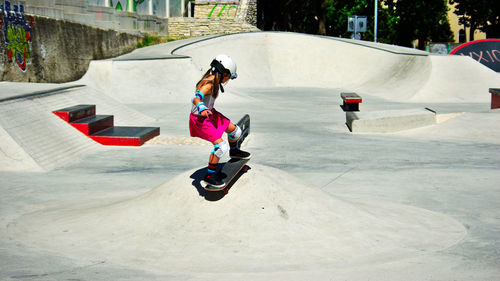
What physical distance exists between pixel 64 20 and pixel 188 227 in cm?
1617

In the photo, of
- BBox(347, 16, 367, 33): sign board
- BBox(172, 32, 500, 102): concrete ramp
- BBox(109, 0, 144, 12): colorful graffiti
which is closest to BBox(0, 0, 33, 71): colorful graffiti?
BBox(172, 32, 500, 102): concrete ramp

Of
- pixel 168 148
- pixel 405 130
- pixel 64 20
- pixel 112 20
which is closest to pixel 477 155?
pixel 405 130

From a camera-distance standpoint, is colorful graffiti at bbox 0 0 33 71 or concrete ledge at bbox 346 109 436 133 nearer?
concrete ledge at bbox 346 109 436 133

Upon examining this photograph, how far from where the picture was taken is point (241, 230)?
5.29 meters

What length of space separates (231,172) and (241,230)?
0.67 metres

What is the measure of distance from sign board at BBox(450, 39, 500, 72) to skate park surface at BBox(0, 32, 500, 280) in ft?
46.5

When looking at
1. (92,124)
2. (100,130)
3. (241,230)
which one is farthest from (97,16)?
(241,230)

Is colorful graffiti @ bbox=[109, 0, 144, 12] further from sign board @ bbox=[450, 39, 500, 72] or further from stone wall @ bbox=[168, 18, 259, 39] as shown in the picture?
sign board @ bbox=[450, 39, 500, 72]

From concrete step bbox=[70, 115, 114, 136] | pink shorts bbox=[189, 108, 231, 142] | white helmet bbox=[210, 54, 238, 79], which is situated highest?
white helmet bbox=[210, 54, 238, 79]

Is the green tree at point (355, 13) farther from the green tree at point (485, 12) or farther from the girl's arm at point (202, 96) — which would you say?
the girl's arm at point (202, 96)

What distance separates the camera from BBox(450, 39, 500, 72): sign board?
2959cm

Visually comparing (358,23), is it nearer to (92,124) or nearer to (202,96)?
(92,124)

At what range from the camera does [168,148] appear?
11.7 meters

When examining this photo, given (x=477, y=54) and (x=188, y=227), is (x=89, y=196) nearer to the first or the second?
(x=188, y=227)
